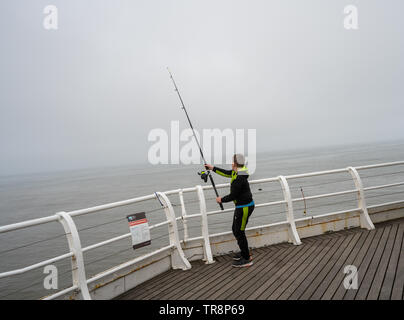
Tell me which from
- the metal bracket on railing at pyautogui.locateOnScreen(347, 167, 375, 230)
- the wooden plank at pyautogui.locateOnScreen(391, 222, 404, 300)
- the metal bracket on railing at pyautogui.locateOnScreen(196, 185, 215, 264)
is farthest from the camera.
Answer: the metal bracket on railing at pyautogui.locateOnScreen(347, 167, 375, 230)

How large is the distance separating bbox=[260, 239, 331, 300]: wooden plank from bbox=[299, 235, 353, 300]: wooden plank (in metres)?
0.29

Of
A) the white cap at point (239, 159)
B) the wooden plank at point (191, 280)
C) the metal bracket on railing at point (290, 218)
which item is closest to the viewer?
the wooden plank at point (191, 280)

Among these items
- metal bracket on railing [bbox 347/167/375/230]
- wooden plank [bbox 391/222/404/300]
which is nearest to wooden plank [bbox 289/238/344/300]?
wooden plank [bbox 391/222/404/300]

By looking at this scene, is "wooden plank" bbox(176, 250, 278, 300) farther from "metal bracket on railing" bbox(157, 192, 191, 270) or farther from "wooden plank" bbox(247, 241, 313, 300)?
"metal bracket on railing" bbox(157, 192, 191, 270)

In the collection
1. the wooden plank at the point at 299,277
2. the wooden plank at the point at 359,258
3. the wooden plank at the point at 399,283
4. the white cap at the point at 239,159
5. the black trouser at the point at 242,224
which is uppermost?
the white cap at the point at 239,159

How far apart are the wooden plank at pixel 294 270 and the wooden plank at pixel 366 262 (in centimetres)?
78

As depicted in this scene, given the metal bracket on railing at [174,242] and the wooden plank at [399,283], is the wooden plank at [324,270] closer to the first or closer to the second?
the wooden plank at [399,283]

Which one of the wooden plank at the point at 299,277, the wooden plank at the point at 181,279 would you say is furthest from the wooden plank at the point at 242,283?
the wooden plank at the point at 181,279

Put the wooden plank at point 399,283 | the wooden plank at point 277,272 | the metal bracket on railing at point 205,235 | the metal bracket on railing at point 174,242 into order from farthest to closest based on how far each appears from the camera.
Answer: the metal bracket on railing at point 205,235 < the metal bracket on railing at point 174,242 < the wooden plank at point 277,272 < the wooden plank at point 399,283

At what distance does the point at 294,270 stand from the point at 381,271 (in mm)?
1245

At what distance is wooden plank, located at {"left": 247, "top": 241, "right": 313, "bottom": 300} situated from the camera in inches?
147

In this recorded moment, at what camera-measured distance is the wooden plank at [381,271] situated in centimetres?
346
